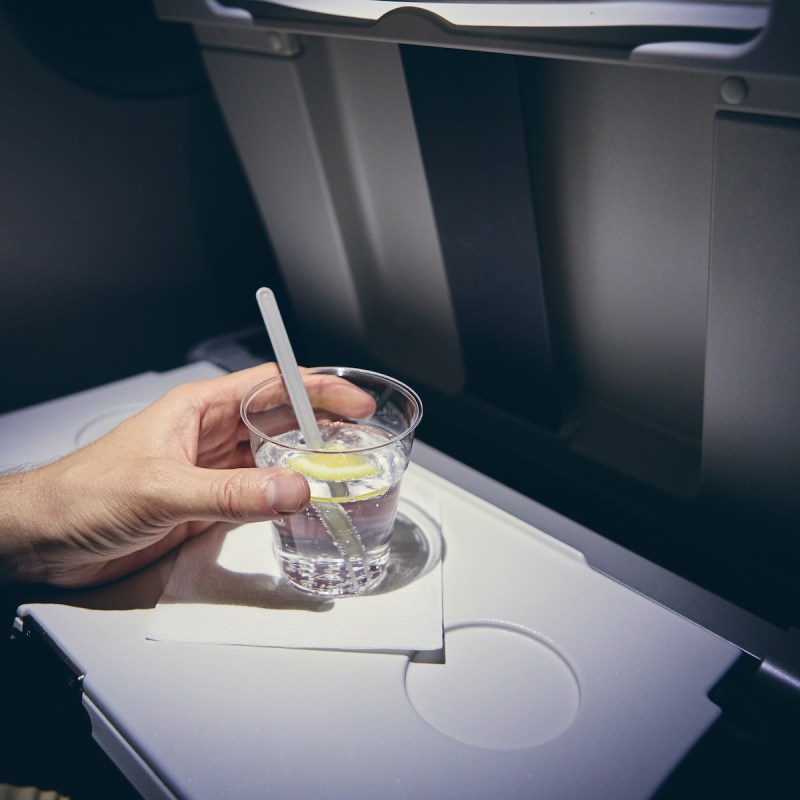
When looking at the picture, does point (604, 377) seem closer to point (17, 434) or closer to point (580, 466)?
point (580, 466)

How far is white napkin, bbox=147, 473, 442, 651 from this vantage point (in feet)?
1.90

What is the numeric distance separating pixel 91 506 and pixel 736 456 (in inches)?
20.1

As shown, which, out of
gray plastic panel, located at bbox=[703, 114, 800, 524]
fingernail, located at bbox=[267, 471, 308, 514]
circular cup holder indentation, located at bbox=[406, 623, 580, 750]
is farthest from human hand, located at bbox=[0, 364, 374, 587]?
gray plastic panel, located at bbox=[703, 114, 800, 524]

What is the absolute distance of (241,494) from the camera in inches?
22.5

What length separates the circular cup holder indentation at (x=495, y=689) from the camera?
20.2 inches

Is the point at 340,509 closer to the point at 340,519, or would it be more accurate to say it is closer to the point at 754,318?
the point at 340,519

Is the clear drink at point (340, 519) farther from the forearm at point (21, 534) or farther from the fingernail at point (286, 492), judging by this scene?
the forearm at point (21, 534)

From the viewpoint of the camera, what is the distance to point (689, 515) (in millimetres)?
700

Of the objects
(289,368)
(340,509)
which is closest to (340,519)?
(340,509)

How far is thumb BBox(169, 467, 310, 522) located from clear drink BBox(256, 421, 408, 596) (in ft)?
0.11

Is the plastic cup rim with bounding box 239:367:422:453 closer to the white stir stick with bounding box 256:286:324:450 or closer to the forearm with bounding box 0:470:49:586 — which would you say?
the white stir stick with bounding box 256:286:324:450

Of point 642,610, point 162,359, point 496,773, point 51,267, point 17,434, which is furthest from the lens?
point 162,359

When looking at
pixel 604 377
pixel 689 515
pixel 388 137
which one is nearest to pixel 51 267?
pixel 388 137

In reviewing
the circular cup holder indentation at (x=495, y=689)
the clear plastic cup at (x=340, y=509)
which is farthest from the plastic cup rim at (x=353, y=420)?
the circular cup holder indentation at (x=495, y=689)
